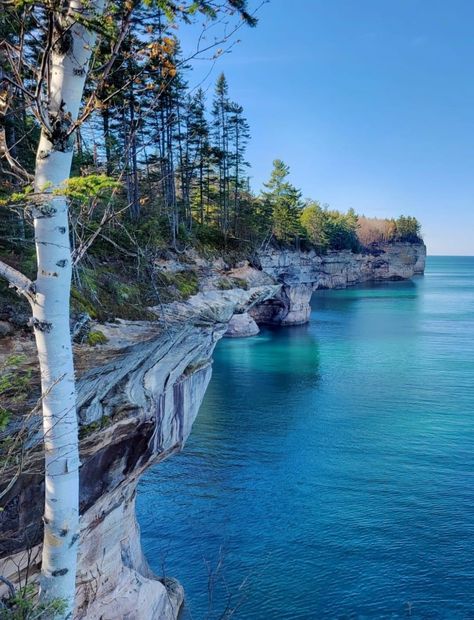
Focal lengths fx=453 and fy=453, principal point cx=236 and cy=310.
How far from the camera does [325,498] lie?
15508mm

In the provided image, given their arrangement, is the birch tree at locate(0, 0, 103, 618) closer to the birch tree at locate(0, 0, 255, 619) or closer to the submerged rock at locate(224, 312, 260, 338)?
the birch tree at locate(0, 0, 255, 619)

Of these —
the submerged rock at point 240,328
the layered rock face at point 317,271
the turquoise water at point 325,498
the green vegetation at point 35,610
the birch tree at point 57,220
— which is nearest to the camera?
the birch tree at point 57,220

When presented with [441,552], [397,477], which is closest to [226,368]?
[397,477]

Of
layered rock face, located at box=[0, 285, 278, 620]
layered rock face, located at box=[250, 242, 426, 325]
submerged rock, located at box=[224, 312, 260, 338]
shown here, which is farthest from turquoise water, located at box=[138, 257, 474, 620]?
layered rock face, located at box=[250, 242, 426, 325]

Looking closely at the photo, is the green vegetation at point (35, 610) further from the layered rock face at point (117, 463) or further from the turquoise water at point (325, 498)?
the turquoise water at point (325, 498)

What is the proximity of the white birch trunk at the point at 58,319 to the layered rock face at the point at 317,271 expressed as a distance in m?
36.9

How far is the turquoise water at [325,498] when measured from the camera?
1138 cm

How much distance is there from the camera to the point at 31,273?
Answer: 33.6 ft

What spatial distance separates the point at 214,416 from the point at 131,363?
15232 millimetres

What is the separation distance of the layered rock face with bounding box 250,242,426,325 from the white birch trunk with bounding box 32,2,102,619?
36.9 m

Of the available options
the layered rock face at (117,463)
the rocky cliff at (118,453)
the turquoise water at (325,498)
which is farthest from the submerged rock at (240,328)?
the layered rock face at (117,463)

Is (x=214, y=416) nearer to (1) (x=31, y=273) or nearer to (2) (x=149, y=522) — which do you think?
(2) (x=149, y=522)

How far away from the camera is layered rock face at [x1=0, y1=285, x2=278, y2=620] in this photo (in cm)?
589

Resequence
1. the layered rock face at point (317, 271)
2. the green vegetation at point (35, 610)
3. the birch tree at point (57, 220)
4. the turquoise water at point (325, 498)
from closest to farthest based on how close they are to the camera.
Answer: the birch tree at point (57, 220) < the green vegetation at point (35, 610) < the turquoise water at point (325, 498) < the layered rock face at point (317, 271)
